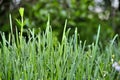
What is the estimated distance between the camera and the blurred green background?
13.0 ft

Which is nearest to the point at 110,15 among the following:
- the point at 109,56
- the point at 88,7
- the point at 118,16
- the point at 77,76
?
the point at 118,16

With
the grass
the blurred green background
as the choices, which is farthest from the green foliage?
the blurred green background

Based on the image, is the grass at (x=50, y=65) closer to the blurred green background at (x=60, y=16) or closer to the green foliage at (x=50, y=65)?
the green foliage at (x=50, y=65)

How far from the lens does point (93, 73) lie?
1.89 m

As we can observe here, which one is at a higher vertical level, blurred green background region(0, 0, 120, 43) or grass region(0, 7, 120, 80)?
grass region(0, 7, 120, 80)

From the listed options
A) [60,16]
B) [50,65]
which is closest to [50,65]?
[50,65]

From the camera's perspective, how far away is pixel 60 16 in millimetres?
4066

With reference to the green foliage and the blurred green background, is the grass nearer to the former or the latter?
the green foliage

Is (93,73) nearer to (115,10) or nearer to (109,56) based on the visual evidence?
(109,56)

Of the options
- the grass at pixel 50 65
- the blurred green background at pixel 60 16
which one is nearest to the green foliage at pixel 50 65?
the grass at pixel 50 65

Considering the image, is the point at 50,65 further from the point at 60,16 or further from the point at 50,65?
the point at 60,16

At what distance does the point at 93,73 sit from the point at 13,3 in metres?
2.40

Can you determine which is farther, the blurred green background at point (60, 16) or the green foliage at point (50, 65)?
the blurred green background at point (60, 16)

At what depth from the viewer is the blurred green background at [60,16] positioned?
3.97 metres
